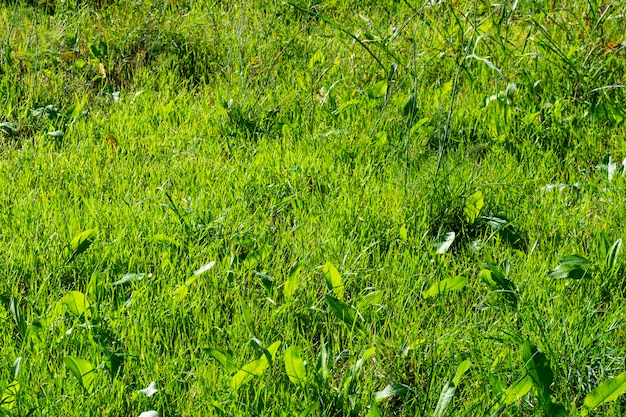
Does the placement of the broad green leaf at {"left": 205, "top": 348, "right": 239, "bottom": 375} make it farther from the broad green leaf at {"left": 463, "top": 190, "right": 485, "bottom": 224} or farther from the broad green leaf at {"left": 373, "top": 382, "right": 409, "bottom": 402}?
the broad green leaf at {"left": 463, "top": 190, "right": 485, "bottom": 224}

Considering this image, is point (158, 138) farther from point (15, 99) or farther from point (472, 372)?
point (472, 372)

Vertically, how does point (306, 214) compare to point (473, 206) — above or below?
below

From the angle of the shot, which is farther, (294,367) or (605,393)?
(294,367)

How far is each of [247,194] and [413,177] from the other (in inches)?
24.6

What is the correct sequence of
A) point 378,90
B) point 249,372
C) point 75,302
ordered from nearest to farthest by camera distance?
point 249,372, point 75,302, point 378,90

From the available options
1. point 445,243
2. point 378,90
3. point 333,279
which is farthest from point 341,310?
point 378,90

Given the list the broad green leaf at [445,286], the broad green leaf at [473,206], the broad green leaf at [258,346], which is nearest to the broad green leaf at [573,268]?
the broad green leaf at [445,286]

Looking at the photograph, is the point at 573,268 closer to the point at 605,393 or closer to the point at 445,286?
the point at 445,286

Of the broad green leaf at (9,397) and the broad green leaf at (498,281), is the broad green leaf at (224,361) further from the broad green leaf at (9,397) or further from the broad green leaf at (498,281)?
the broad green leaf at (498,281)

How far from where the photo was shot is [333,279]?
8.04 feet

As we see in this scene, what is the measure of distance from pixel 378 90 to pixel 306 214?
0.99 metres

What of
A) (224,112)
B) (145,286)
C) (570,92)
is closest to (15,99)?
(224,112)

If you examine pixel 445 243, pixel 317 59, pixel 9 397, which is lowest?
pixel 9 397

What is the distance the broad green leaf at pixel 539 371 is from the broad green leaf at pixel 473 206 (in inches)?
33.0
